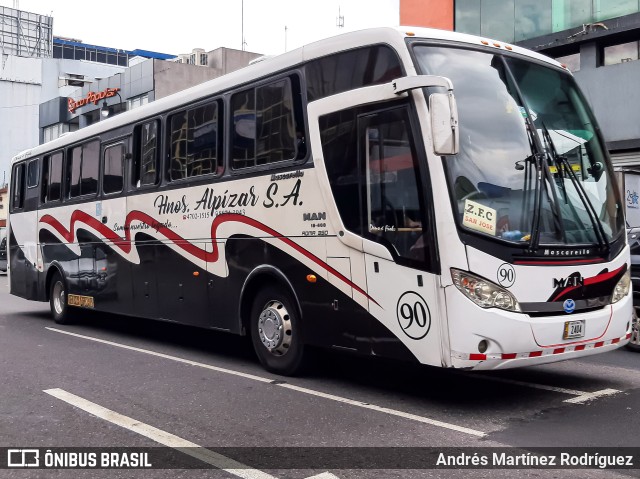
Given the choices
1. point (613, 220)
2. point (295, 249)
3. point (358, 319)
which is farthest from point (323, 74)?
point (613, 220)

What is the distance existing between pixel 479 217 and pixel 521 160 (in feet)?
2.33

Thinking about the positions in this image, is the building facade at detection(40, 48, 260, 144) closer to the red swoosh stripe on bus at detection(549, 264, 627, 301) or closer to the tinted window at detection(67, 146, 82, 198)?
the tinted window at detection(67, 146, 82, 198)

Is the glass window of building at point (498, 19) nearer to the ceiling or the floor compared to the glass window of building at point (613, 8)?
nearer to the ceiling

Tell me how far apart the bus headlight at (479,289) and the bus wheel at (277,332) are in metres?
2.21

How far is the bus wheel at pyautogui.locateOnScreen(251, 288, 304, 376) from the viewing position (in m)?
7.74

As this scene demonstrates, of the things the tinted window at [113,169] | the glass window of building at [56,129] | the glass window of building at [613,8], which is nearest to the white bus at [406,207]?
the tinted window at [113,169]

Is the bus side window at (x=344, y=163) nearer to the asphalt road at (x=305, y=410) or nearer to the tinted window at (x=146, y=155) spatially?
the asphalt road at (x=305, y=410)

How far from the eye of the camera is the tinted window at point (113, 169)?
11.2m

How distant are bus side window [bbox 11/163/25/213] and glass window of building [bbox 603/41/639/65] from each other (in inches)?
608

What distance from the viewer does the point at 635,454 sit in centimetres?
511

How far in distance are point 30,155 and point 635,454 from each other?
13023 mm

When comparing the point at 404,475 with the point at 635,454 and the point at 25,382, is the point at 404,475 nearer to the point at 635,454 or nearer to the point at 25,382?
the point at 635,454

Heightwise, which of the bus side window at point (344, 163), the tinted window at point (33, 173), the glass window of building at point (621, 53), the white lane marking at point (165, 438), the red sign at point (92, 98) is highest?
the red sign at point (92, 98)

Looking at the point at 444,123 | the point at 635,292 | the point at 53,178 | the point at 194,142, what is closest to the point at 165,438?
the point at 444,123
